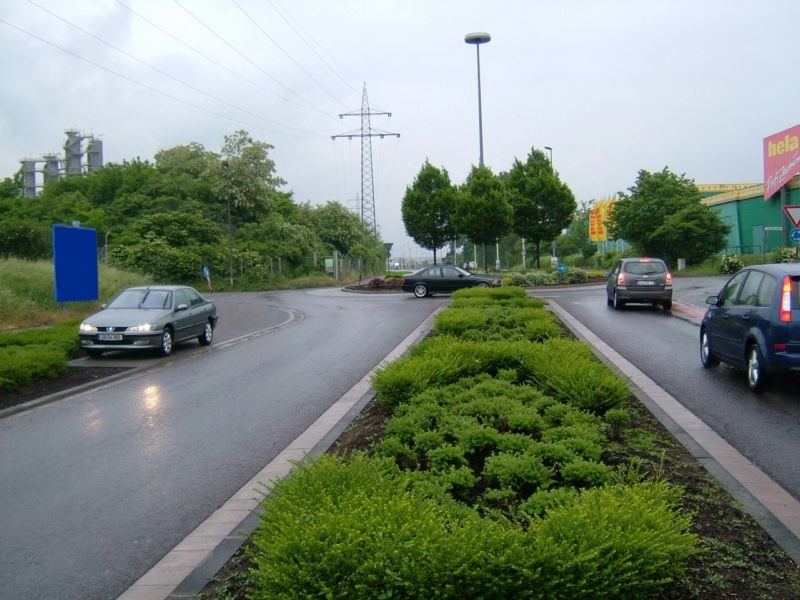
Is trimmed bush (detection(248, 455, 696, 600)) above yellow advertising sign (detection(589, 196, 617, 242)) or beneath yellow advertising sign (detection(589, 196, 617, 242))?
beneath

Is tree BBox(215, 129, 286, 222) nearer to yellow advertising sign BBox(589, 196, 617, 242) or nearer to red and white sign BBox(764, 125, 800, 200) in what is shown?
yellow advertising sign BBox(589, 196, 617, 242)

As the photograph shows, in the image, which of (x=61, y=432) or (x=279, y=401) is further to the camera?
(x=279, y=401)

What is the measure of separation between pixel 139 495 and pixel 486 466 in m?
2.73

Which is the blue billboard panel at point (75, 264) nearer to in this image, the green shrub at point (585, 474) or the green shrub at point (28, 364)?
the green shrub at point (28, 364)

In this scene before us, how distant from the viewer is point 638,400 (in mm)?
8125

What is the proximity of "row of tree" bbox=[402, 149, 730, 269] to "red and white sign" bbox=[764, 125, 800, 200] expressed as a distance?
3.98 metres

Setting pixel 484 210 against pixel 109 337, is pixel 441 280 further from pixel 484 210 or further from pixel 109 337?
pixel 109 337

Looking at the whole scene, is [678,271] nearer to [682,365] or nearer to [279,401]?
[682,365]

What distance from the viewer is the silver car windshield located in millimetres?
15891

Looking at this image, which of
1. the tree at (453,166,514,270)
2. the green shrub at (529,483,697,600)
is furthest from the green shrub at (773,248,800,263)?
the green shrub at (529,483,697,600)

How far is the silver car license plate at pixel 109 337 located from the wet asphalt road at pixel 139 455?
1.47 feet

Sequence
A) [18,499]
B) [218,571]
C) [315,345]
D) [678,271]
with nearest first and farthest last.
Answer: [218,571]
[18,499]
[315,345]
[678,271]

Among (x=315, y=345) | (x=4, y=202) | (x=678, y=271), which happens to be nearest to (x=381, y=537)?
(x=315, y=345)

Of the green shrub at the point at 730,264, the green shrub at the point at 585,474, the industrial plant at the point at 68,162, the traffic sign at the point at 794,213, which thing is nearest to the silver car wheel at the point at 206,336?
the green shrub at the point at 585,474
